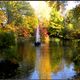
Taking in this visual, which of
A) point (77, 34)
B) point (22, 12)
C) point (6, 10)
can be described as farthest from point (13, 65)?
point (77, 34)

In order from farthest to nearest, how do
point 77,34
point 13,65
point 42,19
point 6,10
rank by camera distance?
point 42,19 < point 77,34 < point 6,10 < point 13,65

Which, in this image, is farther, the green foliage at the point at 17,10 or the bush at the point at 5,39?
the green foliage at the point at 17,10

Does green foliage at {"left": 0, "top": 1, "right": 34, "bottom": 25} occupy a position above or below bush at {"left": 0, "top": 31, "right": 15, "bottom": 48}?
above

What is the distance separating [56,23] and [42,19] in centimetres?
408

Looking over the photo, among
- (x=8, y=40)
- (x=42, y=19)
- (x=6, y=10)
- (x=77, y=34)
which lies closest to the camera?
(x=8, y=40)

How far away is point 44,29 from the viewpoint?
52906mm

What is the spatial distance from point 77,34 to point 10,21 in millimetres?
14526

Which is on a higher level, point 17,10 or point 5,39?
point 17,10

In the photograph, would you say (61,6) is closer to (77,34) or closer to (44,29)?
(77,34)

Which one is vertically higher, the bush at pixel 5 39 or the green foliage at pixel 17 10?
A: the green foliage at pixel 17 10

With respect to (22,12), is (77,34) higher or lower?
lower

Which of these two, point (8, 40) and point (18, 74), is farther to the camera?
point (8, 40)

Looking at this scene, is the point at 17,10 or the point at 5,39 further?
the point at 17,10

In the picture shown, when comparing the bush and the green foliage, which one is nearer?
the bush
